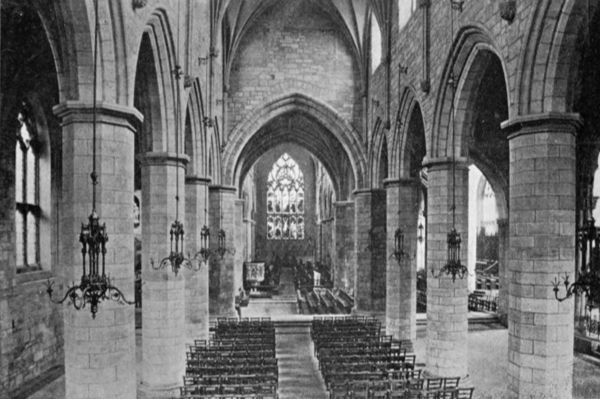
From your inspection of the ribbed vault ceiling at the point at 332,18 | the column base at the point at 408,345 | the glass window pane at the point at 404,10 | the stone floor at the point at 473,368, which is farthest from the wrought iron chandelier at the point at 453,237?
the ribbed vault ceiling at the point at 332,18

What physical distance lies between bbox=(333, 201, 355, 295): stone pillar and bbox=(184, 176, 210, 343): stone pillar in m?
15.0

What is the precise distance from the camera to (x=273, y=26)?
23.9 metres

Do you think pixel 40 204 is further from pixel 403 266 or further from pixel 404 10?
pixel 404 10

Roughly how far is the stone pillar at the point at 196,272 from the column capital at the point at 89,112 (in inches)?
281

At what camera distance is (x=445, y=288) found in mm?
13023

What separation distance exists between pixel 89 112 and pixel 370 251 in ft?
54.3

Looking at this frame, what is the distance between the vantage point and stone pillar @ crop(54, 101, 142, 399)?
768 centimetres

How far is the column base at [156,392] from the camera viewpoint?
37.6 feet

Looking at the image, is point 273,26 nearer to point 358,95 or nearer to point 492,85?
point 358,95

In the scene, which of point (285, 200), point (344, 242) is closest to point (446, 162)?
point (344, 242)

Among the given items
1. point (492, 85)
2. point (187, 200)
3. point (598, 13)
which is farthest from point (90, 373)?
point (492, 85)

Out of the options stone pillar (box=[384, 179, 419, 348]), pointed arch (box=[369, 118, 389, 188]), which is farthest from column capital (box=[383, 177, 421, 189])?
pointed arch (box=[369, 118, 389, 188])

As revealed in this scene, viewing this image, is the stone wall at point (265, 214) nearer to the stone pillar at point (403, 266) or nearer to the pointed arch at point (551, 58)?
the stone pillar at point (403, 266)

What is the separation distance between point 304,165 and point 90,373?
40860 millimetres
